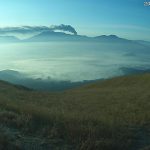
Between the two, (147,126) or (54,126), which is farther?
(147,126)

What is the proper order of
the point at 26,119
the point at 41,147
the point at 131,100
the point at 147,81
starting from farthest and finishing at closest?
the point at 147,81 < the point at 131,100 < the point at 26,119 < the point at 41,147

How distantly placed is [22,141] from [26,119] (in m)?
2.09

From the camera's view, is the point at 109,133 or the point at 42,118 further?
the point at 42,118

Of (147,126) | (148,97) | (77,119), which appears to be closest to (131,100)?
(148,97)

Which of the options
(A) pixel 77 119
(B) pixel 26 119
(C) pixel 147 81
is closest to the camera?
(B) pixel 26 119

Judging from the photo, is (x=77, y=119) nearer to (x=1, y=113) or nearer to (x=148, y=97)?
(x=1, y=113)

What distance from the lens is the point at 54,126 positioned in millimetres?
13625

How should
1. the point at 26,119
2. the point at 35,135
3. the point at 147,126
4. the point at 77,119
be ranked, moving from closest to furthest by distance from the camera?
the point at 35,135 < the point at 26,119 < the point at 77,119 < the point at 147,126

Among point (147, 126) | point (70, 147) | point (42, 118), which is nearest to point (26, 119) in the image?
point (42, 118)

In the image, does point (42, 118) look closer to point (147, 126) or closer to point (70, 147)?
point (70, 147)

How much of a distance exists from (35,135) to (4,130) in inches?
35.5

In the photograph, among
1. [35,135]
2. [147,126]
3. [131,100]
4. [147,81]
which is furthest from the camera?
[147,81]

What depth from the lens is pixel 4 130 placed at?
12.6 m

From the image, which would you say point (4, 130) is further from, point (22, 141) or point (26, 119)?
point (26, 119)
